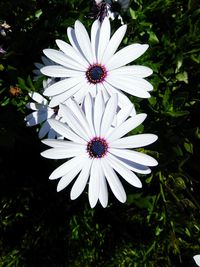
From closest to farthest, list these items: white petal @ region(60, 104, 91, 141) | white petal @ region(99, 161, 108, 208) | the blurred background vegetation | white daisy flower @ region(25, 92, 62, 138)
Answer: white petal @ region(60, 104, 91, 141)
white petal @ region(99, 161, 108, 208)
white daisy flower @ region(25, 92, 62, 138)
the blurred background vegetation

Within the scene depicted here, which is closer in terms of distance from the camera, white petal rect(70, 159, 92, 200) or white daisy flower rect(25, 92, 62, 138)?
white petal rect(70, 159, 92, 200)

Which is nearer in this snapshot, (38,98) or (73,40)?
(73,40)

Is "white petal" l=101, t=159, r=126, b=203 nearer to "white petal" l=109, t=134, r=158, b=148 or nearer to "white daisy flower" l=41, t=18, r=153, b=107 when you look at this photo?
"white petal" l=109, t=134, r=158, b=148

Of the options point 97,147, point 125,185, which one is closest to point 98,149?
point 97,147

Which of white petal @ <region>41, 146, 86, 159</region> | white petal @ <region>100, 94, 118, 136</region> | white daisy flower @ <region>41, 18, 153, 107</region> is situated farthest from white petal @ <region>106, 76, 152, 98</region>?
white petal @ <region>41, 146, 86, 159</region>

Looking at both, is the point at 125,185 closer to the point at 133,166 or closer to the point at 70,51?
the point at 133,166

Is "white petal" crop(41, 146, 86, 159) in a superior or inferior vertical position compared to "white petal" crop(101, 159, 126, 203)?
superior

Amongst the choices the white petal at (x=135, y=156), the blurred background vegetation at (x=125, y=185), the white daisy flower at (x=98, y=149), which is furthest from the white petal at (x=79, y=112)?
the blurred background vegetation at (x=125, y=185)

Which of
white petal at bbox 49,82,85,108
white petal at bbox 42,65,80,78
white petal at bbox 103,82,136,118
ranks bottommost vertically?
white petal at bbox 103,82,136,118
